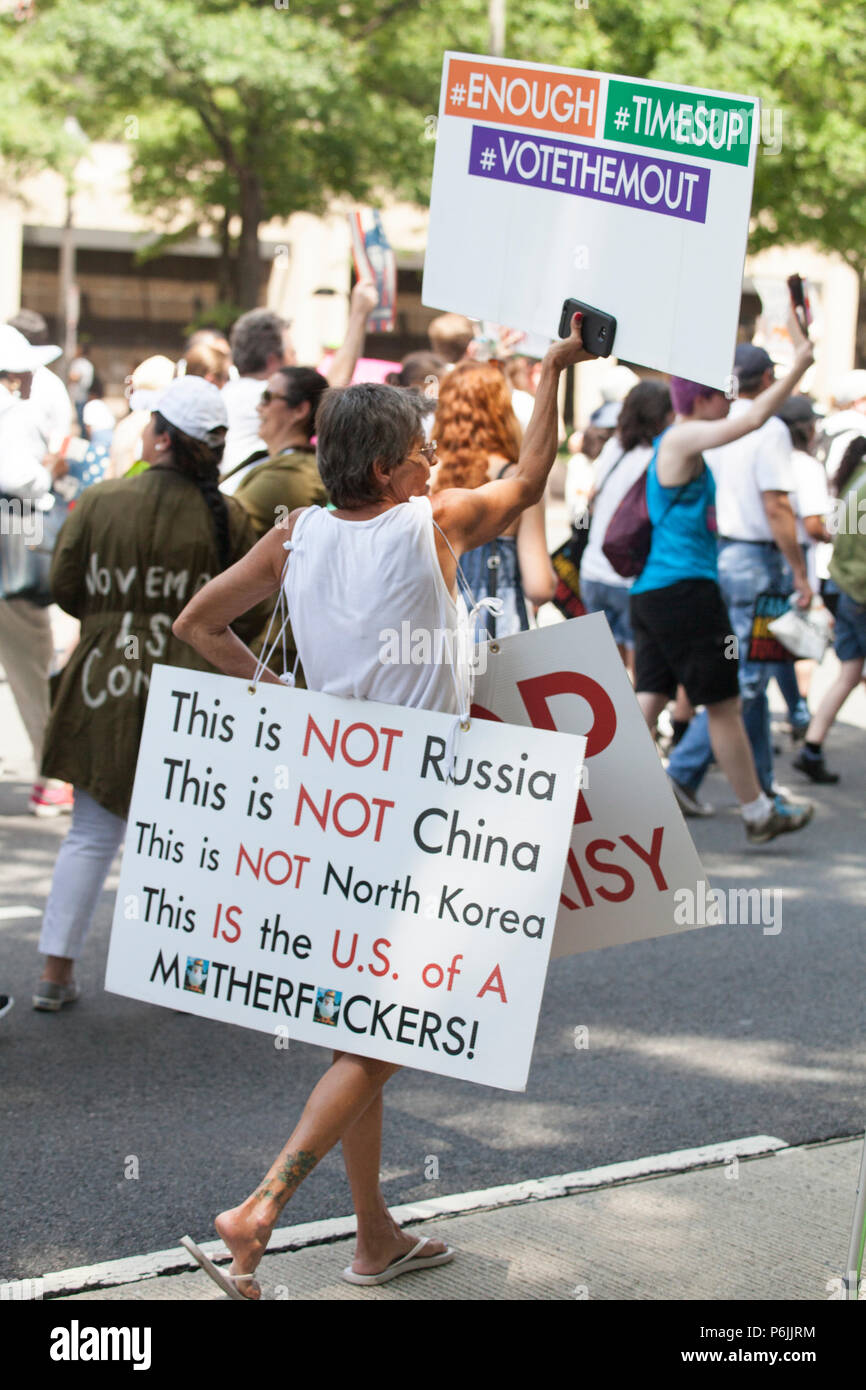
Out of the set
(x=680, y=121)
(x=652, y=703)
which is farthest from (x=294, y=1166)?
(x=652, y=703)

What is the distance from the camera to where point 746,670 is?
8258 mm

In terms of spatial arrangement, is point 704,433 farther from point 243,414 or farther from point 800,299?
point 243,414

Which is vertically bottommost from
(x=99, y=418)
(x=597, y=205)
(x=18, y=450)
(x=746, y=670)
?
(x=746, y=670)

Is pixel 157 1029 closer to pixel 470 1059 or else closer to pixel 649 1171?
pixel 649 1171

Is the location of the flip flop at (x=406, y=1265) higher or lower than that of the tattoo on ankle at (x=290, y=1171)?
lower

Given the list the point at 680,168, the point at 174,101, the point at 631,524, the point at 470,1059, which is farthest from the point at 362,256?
the point at 174,101

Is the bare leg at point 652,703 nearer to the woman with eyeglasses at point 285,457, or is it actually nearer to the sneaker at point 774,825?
the sneaker at point 774,825

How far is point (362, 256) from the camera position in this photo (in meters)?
7.91

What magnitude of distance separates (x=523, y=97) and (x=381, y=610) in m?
1.16

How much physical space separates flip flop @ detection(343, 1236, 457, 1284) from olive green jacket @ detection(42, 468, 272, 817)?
6.49 feet

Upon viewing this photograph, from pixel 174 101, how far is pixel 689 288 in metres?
26.1

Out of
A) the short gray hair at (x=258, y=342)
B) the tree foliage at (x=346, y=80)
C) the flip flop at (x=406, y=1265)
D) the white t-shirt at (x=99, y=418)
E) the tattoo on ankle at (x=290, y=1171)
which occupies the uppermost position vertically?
the tree foliage at (x=346, y=80)

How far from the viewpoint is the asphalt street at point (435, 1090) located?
13.0 feet

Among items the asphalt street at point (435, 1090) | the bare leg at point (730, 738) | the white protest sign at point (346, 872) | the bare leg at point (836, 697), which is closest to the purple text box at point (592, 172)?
the white protest sign at point (346, 872)
